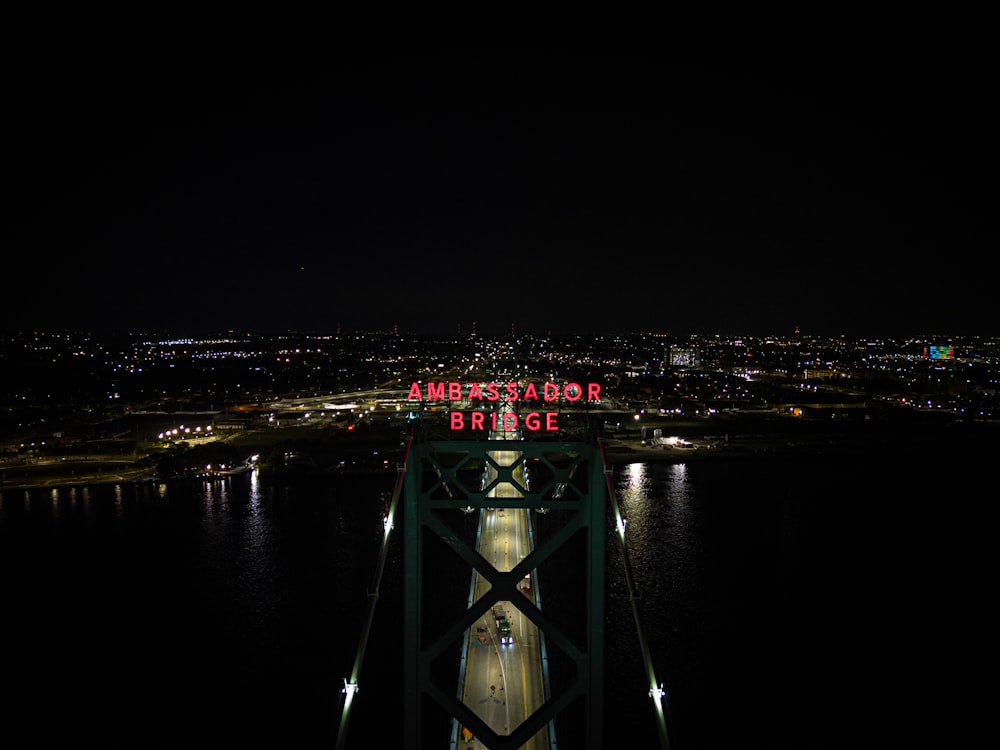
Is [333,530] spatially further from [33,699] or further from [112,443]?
[112,443]

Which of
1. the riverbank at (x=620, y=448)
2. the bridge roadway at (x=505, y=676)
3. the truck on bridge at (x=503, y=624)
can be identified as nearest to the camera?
the bridge roadway at (x=505, y=676)

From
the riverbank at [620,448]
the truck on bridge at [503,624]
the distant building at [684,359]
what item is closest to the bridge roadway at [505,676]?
the truck on bridge at [503,624]

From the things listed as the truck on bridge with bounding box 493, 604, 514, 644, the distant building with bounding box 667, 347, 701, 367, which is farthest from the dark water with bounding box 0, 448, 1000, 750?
the distant building with bounding box 667, 347, 701, 367

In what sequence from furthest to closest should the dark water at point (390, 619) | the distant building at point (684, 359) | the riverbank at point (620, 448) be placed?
the distant building at point (684, 359) < the riverbank at point (620, 448) < the dark water at point (390, 619)

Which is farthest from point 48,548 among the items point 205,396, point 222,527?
point 205,396

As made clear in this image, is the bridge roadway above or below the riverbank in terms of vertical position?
above

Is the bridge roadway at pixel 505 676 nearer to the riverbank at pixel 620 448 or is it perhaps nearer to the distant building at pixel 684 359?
the riverbank at pixel 620 448

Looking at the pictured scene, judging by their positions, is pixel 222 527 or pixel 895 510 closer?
pixel 222 527

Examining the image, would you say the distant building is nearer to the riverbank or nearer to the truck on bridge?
the riverbank
